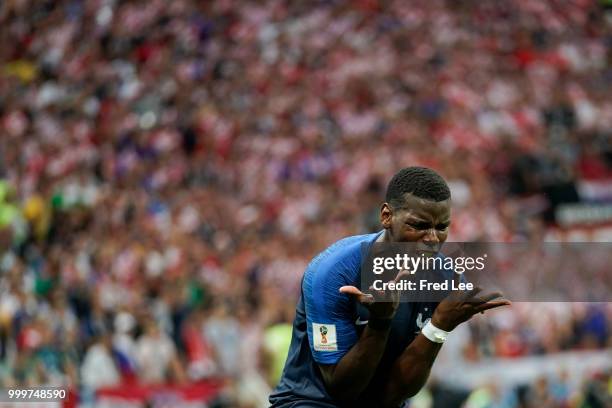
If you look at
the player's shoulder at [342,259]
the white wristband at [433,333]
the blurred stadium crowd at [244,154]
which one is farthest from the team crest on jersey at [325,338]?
the blurred stadium crowd at [244,154]

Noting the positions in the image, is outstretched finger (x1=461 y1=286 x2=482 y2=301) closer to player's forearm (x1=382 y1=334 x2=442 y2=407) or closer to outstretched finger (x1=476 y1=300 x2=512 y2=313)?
outstretched finger (x1=476 y1=300 x2=512 y2=313)

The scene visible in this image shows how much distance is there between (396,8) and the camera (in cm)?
2070

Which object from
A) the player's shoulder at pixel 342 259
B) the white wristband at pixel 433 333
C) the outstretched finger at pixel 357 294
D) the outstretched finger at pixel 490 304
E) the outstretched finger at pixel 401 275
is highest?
the player's shoulder at pixel 342 259

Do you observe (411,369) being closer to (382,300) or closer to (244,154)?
(382,300)

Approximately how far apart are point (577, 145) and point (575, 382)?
7008 mm

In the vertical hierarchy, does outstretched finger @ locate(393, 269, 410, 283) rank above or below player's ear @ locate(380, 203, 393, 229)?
below

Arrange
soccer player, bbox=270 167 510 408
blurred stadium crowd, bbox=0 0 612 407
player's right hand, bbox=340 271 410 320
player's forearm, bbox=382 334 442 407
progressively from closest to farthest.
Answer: player's right hand, bbox=340 271 410 320
soccer player, bbox=270 167 510 408
player's forearm, bbox=382 334 442 407
blurred stadium crowd, bbox=0 0 612 407

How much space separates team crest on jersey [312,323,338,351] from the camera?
4184 millimetres

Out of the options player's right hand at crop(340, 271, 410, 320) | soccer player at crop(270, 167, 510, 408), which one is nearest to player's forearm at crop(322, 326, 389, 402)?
soccer player at crop(270, 167, 510, 408)

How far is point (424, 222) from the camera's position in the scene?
160 inches

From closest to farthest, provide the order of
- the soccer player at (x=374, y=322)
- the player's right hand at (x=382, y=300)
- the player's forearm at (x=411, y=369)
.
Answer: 1. the player's right hand at (x=382, y=300)
2. the soccer player at (x=374, y=322)
3. the player's forearm at (x=411, y=369)

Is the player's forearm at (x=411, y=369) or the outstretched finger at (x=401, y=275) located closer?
the outstretched finger at (x=401, y=275)

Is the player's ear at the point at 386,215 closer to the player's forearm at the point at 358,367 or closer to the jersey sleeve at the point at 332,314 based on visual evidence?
the jersey sleeve at the point at 332,314

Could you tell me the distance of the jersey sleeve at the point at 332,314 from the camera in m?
4.18
